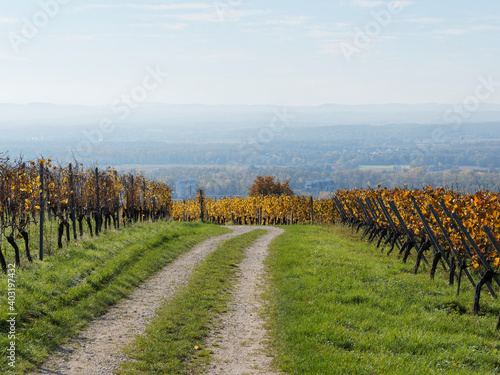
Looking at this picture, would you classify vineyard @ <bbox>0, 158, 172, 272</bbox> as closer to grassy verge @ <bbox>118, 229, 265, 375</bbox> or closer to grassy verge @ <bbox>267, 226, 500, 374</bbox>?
grassy verge @ <bbox>118, 229, 265, 375</bbox>

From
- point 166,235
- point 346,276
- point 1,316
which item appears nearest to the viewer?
point 1,316

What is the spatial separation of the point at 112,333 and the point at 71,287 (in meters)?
2.83

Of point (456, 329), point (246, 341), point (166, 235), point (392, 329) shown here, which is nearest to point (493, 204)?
point (456, 329)

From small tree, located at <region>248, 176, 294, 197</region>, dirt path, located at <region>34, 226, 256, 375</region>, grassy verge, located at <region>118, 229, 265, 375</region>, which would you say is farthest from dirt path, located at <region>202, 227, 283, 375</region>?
small tree, located at <region>248, 176, 294, 197</region>

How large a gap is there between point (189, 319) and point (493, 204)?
7.69 metres

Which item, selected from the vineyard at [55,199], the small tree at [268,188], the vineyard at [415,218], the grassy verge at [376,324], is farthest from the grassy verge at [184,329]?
the small tree at [268,188]

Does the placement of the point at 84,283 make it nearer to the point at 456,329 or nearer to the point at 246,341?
the point at 246,341

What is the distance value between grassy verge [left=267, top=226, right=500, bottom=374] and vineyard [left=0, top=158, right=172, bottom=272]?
7.70m

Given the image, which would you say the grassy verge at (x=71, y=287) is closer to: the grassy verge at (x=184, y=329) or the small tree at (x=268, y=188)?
the grassy verge at (x=184, y=329)

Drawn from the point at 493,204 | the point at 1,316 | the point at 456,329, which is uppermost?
the point at 493,204

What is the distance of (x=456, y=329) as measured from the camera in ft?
26.3

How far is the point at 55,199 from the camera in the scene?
17.3 metres

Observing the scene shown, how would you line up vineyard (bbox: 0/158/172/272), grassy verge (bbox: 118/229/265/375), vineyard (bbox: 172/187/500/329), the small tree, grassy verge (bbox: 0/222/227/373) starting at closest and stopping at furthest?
grassy verge (bbox: 118/229/265/375), grassy verge (bbox: 0/222/227/373), vineyard (bbox: 172/187/500/329), vineyard (bbox: 0/158/172/272), the small tree

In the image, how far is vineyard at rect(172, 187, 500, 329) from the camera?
9.71 metres
